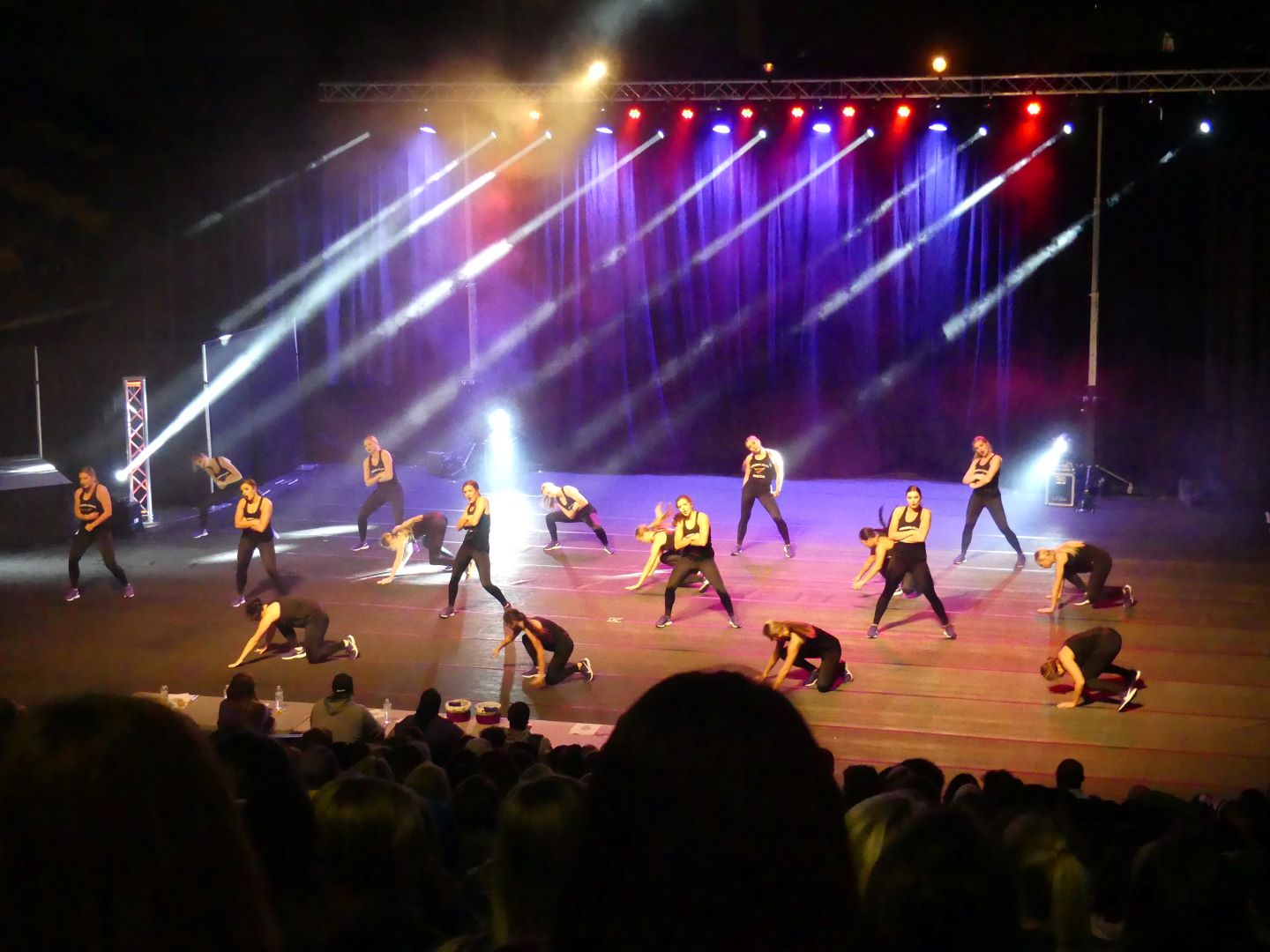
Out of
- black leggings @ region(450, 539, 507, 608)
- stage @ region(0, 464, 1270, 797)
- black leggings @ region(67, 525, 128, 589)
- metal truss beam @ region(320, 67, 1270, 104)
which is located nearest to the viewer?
stage @ region(0, 464, 1270, 797)

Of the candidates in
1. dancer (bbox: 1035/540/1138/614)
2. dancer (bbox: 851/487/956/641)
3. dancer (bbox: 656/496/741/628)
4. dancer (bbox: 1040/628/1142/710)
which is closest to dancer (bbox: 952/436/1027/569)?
dancer (bbox: 1035/540/1138/614)

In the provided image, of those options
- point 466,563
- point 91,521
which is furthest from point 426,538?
point 91,521

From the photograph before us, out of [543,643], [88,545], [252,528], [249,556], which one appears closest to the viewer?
[543,643]

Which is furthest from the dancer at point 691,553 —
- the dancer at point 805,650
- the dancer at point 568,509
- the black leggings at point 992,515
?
the black leggings at point 992,515

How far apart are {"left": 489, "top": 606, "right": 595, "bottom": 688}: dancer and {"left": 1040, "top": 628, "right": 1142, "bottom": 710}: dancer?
3707mm

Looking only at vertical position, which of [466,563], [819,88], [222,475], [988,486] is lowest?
[466,563]

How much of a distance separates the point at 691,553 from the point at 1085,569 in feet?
12.3

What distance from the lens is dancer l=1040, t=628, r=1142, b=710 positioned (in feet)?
29.1

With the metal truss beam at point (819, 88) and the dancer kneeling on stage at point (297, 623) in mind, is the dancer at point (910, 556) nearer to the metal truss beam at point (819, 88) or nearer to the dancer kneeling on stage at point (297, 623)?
the dancer kneeling on stage at point (297, 623)

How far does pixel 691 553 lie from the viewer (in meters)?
11.0

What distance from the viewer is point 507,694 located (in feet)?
31.0

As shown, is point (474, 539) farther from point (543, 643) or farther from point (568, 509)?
point (568, 509)

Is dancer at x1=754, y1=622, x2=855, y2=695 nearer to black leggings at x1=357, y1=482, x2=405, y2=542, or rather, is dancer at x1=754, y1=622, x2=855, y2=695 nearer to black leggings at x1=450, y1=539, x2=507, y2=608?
black leggings at x1=450, y1=539, x2=507, y2=608

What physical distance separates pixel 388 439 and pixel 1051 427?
36.3 ft
